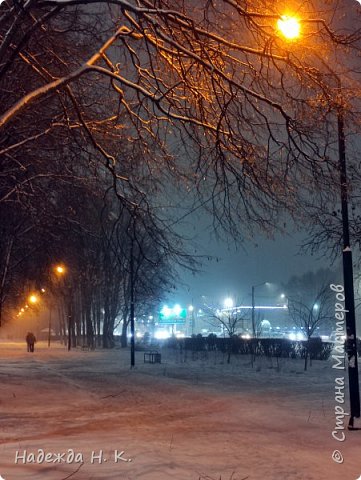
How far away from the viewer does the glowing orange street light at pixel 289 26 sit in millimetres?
5844

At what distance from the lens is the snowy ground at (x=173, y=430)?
7035mm

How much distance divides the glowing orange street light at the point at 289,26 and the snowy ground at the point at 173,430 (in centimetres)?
502

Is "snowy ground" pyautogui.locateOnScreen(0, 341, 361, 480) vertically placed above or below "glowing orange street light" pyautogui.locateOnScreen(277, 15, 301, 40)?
below

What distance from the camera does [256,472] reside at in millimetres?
7117

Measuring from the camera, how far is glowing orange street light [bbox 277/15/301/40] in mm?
5844

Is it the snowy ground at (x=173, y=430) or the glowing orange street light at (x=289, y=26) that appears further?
the snowy ground at (x=173, y=430)

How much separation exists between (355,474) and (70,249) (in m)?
11.5

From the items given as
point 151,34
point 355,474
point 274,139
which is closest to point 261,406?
point 355,474

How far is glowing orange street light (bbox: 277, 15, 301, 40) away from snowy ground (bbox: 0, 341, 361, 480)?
16.5 ft

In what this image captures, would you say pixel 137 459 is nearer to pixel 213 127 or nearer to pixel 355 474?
pixel 355 474

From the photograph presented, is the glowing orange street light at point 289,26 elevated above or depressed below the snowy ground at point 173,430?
above

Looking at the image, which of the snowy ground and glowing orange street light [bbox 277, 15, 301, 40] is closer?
glowing orange street light [bbox 277, 15, 301, 40]

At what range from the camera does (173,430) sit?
10.2 meters

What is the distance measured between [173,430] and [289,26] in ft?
23.7
